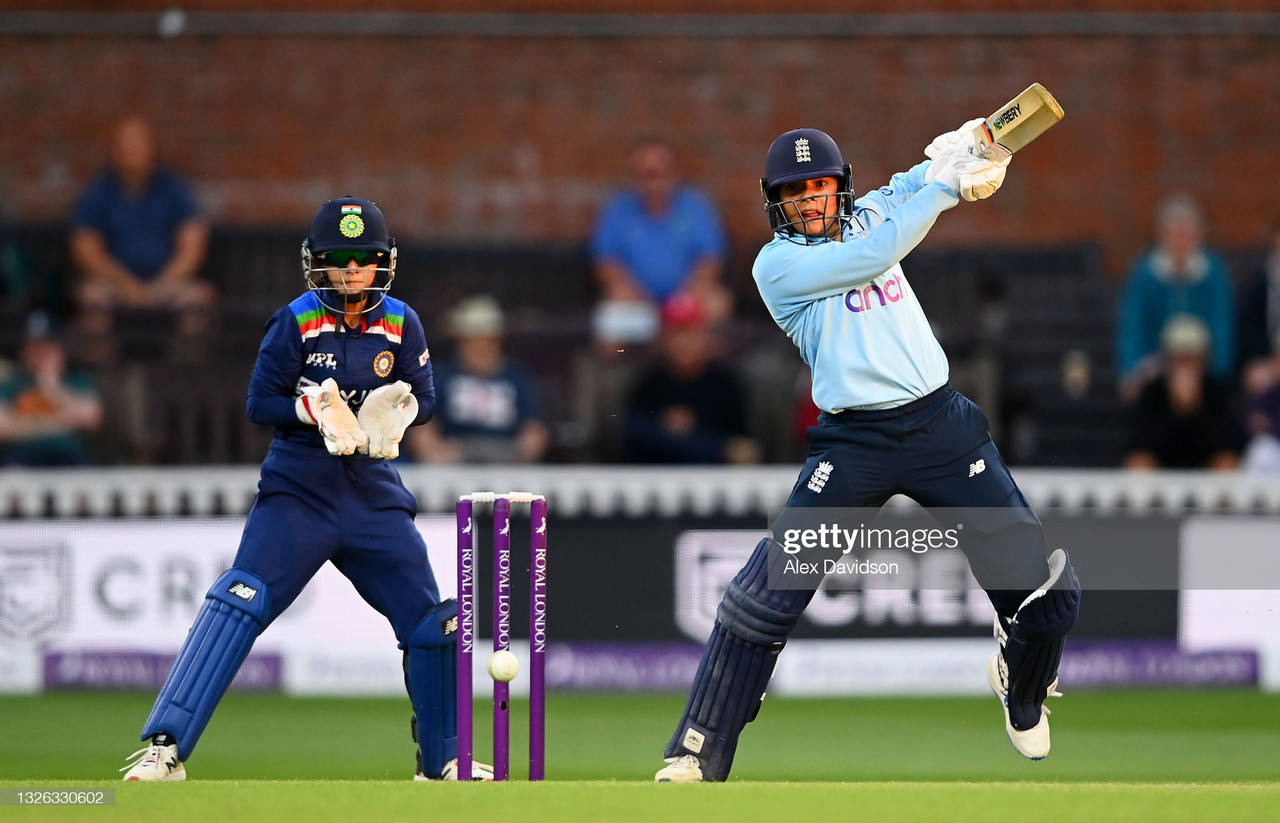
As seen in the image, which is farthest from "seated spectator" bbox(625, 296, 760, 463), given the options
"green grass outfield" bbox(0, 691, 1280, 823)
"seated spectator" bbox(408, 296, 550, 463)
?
"green grass outfield" bbox(0, 691, 1280, 823)

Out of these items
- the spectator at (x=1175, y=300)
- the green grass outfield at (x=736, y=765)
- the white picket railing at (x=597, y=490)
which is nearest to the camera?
the green grass outfield at (x=736, y=765)

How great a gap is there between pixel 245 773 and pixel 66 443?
3.20m

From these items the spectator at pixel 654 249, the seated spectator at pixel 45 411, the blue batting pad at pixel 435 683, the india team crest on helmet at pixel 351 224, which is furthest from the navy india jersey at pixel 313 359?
the spectator at pixel 654 249

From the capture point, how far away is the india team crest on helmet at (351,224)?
5.63 m

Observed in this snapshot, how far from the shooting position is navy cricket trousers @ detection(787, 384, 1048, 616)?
5.34m

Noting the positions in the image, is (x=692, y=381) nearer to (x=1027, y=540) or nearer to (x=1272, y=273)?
(x=1272, y=273)

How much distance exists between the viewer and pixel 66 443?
932cm

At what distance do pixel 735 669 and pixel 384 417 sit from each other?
50.2 inches

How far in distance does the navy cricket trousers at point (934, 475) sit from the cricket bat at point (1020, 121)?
0.74 meters

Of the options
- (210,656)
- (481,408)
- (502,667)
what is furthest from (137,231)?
(502,667)

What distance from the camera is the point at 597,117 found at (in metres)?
12.2

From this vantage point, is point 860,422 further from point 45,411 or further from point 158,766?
point 45,411

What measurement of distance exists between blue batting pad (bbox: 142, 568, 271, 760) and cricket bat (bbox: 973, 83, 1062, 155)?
8.15ft

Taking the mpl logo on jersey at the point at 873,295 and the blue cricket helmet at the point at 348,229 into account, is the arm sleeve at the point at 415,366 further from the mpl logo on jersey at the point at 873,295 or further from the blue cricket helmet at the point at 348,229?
the mpl logo on jersey at the point at 873,295
